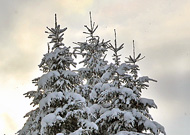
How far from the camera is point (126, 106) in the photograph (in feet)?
43.9

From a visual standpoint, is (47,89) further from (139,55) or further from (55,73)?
(139,55)

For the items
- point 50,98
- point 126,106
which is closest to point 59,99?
point 50,98

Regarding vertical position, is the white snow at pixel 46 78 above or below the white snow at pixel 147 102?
above

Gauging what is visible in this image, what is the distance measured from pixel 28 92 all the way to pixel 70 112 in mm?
3248

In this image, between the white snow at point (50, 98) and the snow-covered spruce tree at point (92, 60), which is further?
the snow-covered spruce tree at point (92, 60)

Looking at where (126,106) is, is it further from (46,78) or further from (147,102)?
(46,78)

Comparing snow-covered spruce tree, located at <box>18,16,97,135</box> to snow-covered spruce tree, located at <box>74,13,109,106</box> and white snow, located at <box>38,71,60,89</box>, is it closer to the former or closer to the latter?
white snow, located at <box>38,71,60,89</box>

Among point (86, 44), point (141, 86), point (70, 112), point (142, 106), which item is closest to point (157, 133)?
point (142, 106)

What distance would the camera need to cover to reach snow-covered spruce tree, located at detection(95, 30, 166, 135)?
41.1 feet

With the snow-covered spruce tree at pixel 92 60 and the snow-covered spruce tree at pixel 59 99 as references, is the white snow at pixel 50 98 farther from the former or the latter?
the snow-covered spruce tree at pixel 92 60

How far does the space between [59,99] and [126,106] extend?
3768 mm

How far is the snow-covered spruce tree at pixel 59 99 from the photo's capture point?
1123cm

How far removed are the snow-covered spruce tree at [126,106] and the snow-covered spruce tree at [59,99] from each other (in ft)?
4.48

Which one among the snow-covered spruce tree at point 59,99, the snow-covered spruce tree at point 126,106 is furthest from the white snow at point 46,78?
the snow-covered spruce tree at point 126,106
